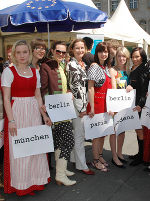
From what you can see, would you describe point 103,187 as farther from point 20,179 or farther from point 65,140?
point 20,179

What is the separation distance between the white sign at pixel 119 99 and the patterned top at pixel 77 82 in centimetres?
37

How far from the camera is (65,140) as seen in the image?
321 cm

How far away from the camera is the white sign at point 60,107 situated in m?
3.08

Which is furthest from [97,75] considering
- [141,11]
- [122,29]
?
[141,11]

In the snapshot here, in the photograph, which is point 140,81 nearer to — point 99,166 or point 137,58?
point 137,58

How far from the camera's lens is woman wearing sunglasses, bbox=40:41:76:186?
3.11m

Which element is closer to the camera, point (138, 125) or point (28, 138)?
point (28, 138)

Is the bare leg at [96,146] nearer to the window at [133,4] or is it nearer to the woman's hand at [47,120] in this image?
the woman's hand at [47,120]

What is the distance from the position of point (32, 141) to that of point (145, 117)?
67.8 inches

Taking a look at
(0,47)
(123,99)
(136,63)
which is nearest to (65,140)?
(123,99)

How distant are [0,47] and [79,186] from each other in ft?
23.2

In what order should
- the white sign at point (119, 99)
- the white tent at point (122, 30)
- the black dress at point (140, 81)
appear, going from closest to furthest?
the white sign at point (119, 99)
the black dress at point (140, 81)
the white tent at point (122, 30)

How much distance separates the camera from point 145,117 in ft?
12.1

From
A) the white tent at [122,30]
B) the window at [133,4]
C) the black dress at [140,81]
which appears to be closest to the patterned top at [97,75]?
the black dress at [140,81]
